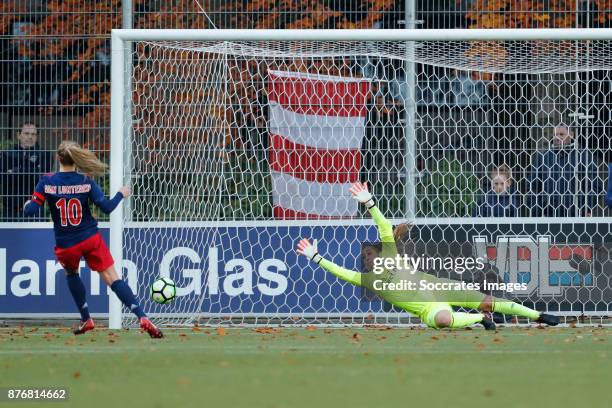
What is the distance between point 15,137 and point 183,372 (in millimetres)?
6258

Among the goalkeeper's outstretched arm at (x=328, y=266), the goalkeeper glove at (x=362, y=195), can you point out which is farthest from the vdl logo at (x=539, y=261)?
the goalkeeper glove at (x=362, y=195)

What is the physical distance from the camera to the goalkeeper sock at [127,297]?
10.9 m

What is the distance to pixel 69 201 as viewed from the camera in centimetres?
1102

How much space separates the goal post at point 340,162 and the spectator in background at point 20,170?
1.17 meters

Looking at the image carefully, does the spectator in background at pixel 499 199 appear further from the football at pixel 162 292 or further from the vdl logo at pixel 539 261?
the football at pixel 162 292

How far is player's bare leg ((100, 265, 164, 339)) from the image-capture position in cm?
1074

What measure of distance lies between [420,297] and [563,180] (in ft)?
7.12

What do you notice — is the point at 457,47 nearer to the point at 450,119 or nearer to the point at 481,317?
the point at 450,119

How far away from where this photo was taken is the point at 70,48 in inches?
542

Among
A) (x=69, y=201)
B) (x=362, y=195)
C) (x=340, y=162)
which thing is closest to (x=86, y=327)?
(x=69, y=201)

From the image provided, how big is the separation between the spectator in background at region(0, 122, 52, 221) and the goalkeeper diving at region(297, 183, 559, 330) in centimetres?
286

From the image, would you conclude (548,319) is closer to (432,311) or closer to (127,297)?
(432,311)

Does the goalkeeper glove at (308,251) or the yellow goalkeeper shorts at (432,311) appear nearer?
the yellow goalkeeper shorts at (432,311)

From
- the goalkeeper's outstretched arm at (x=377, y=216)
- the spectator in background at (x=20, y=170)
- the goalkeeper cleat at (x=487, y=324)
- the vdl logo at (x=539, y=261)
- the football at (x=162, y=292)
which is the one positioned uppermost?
the spectator in background at (x=20, y=170)
